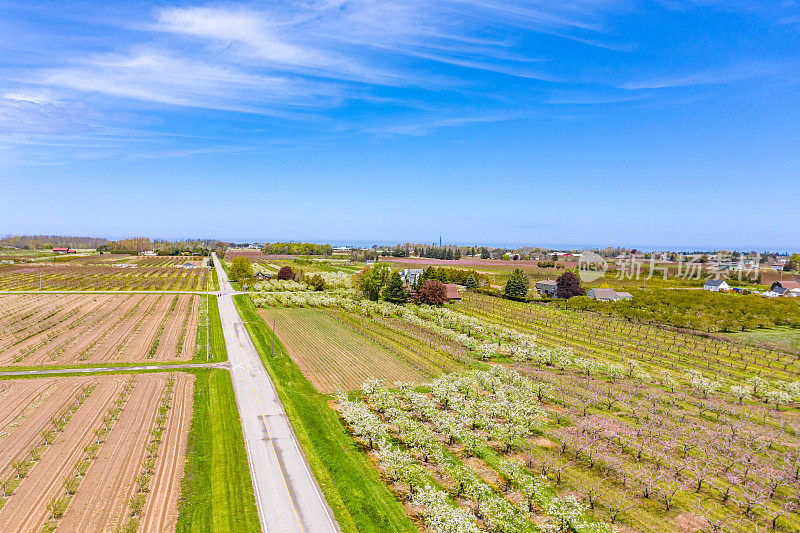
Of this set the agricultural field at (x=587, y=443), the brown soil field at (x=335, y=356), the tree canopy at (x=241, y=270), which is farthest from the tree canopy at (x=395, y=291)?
the tree canopy at (x=241, y=270)

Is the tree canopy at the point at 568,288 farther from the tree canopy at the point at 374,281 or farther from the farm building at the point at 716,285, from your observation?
the tree canopy at the point at 374,281

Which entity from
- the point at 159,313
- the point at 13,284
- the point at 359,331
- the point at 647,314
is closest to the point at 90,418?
the point at 359,331

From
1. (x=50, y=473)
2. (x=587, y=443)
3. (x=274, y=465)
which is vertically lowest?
(x=587, y=443)

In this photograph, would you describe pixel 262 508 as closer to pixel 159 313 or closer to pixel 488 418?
pixel 488 418

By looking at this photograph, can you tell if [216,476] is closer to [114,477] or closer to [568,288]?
[114,477]

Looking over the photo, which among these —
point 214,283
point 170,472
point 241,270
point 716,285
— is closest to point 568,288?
point 716,285

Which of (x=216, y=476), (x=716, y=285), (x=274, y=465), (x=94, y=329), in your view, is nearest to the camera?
(x=216, y=476)

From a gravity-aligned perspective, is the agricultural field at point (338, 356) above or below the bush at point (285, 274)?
below
